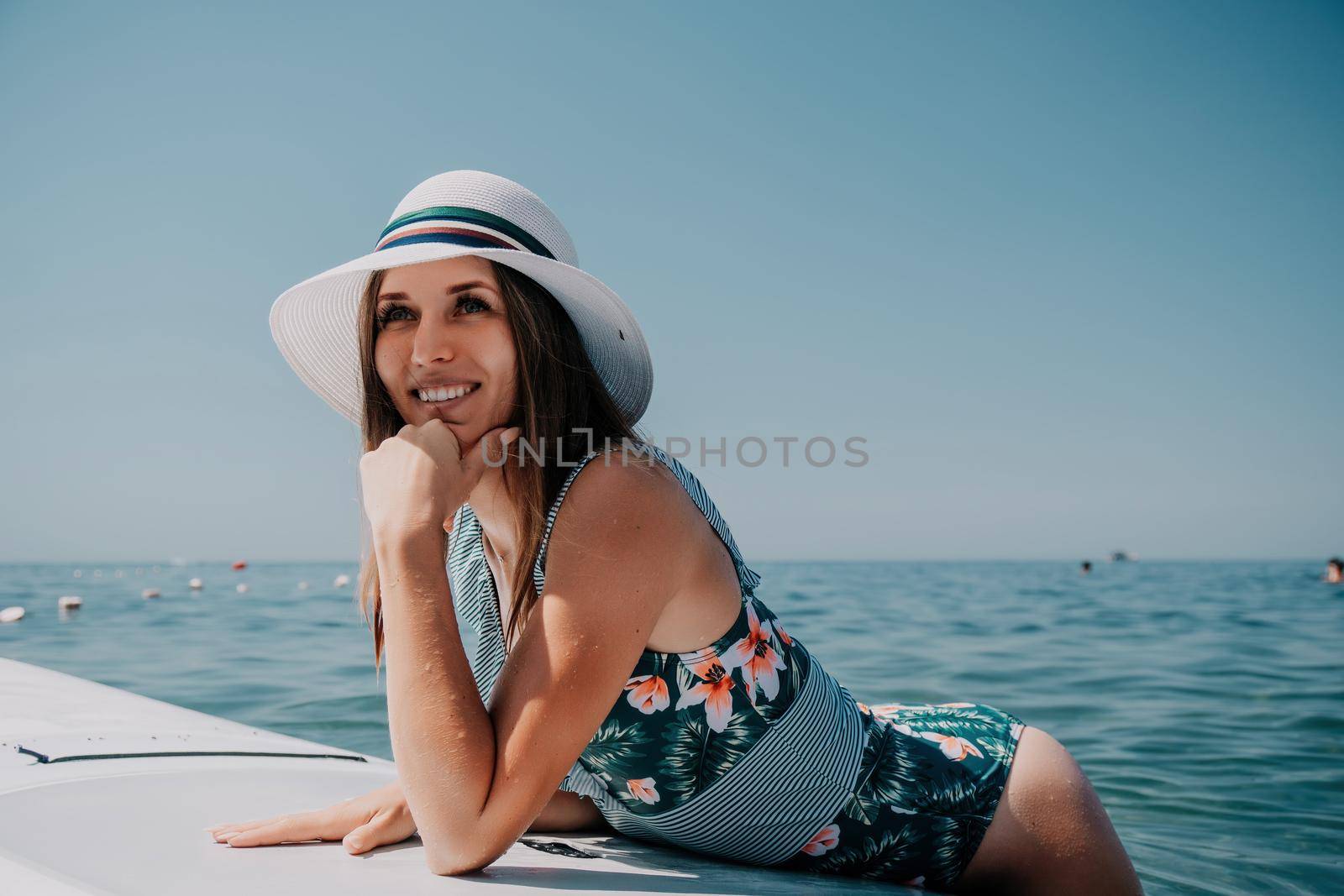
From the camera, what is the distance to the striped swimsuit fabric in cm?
160

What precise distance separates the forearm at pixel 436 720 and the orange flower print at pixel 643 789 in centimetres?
35

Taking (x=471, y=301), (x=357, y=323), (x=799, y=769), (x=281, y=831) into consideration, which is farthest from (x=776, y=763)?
(x=357, y=323)

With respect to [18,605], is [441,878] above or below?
above

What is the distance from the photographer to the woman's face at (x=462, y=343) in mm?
1759

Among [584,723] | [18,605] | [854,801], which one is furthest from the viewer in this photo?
[18,605]

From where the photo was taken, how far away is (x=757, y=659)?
64.9 inches

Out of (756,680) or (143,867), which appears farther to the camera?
(756,680)

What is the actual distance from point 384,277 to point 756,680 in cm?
111

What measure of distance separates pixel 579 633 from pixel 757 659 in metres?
0.40

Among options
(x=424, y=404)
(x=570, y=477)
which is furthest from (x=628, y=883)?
(x=424, y=404)

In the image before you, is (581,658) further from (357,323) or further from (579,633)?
(357,323)

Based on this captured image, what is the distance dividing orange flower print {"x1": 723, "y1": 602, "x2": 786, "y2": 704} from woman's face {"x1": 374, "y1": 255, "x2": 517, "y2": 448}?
2.09ft

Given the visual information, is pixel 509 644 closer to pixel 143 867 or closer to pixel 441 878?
pixel 441 878

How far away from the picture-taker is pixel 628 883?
1566 millimetres
